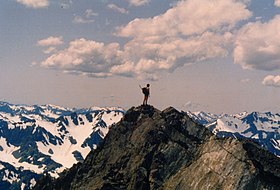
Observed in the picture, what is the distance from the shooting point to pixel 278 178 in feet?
241

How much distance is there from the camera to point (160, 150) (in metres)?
95.4

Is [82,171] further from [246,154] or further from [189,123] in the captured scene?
[246,154]

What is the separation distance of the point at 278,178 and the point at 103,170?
41154 mm

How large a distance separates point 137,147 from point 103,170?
9419 mm

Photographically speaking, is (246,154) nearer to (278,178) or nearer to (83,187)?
(278,178)

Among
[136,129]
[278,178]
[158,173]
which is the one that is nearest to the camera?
[278,178]

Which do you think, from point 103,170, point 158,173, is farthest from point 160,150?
point 103,170

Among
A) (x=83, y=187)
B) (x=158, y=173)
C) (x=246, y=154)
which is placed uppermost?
(x=246, y=154)

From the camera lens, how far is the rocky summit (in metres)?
75.4

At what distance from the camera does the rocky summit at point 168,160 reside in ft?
247

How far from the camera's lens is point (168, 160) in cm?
9238

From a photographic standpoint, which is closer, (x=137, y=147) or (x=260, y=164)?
(x=260, y=164)

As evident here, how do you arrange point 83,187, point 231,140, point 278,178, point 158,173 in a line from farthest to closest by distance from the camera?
point 83,187
point 158,173
point 231,140
point 278,178

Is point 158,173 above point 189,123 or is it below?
below
